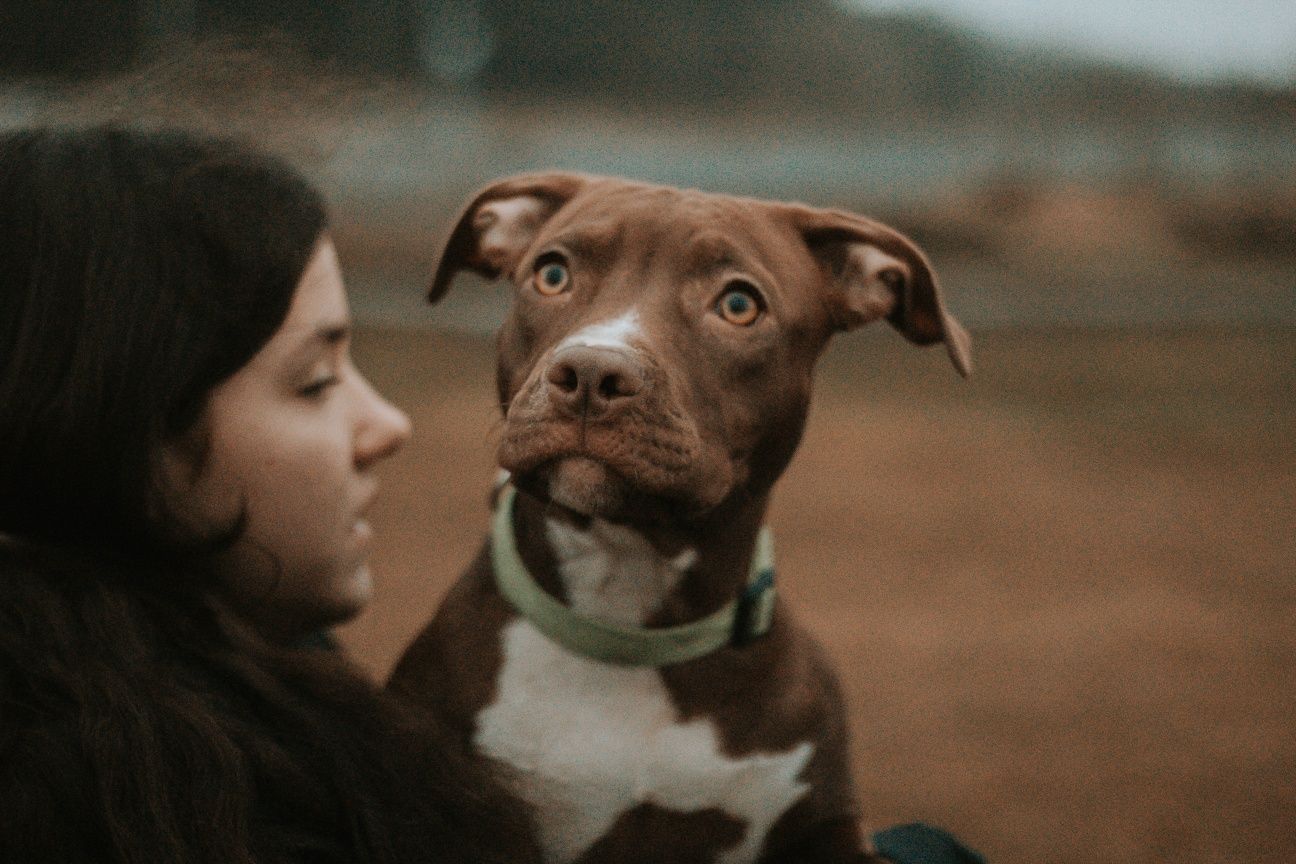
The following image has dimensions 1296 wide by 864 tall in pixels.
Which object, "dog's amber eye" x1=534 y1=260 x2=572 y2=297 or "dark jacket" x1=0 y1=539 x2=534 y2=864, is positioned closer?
"dark jacket" x1=0 y1=539 x2=534 y2=864

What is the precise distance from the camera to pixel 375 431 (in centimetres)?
221

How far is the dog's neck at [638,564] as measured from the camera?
201cm

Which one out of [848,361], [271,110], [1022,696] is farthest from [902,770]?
[848,361]

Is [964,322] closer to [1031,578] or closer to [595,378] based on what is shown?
[1031,578]

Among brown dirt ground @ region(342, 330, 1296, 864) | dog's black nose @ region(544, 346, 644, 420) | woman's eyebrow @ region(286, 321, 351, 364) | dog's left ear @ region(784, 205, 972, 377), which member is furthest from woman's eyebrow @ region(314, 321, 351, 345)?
dog's left ear @ region(784, 205, 972, 377)

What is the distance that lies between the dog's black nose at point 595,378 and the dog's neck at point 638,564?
0.36m

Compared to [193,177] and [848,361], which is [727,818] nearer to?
[193,177]

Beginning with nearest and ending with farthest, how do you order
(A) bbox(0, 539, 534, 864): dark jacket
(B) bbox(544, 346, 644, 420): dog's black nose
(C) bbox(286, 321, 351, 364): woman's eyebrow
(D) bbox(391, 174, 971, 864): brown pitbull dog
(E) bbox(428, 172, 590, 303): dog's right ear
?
(A) bbox(0, 539, 534, 864): dark jacket < (B) bbox(544, 346, 644, 420): dog's black nose < (D) bbox(391, 174, 971, 864): brown pitbull dog < (C) bbox(286, 321, 351, 364): woman's eyebrow < (E) bbox(428, 172, 590, 303): dog's right ear

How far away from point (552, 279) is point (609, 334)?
0.26 metres

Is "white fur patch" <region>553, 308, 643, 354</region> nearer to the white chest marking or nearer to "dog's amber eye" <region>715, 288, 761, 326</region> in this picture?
"dog's amber eye" <region>715, 288, 761, 326</region>

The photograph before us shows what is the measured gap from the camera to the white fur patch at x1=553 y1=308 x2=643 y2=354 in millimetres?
1678

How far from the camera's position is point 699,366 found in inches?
72.4

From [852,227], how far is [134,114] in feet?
3.64

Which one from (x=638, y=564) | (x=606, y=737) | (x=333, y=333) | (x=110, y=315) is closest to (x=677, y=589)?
(x=638, y=564)
